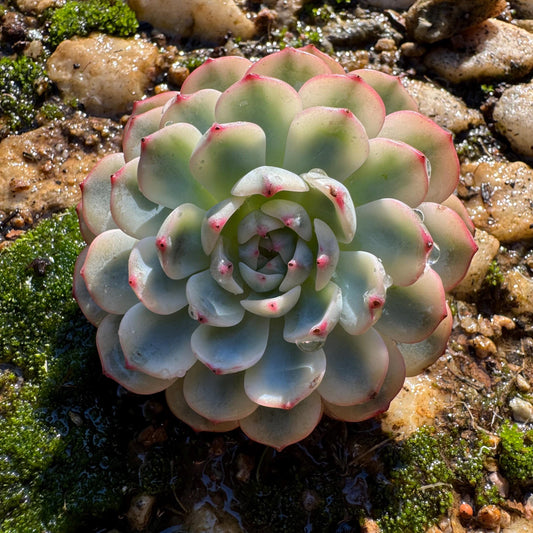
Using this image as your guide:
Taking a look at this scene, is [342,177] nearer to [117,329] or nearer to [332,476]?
[117,329]

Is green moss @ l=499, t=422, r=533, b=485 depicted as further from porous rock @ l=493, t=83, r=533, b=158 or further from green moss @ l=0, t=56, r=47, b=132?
green moss @ l=0, t=56, r=47, b=132

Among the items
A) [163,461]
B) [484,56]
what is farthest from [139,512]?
[484,56]

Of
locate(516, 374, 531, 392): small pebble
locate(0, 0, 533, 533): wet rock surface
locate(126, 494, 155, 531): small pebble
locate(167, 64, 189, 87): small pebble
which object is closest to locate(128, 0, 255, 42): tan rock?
locate(0, 0, 533, 533): wet rock surface

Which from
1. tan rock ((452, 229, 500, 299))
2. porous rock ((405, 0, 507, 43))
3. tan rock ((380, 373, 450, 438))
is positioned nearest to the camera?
tan rock ((380, 373, 450, 438))

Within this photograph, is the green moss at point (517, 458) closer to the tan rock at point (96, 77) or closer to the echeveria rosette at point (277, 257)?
the echeveria rosette at point (277, 257)

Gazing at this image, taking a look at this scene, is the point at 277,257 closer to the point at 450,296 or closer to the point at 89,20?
the point at 450,296

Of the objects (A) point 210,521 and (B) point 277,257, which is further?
(A) point 210,521

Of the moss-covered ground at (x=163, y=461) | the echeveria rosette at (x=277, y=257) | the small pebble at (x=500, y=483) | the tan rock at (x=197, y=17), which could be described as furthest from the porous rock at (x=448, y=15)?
the small pebble at (x=500, y=483)
